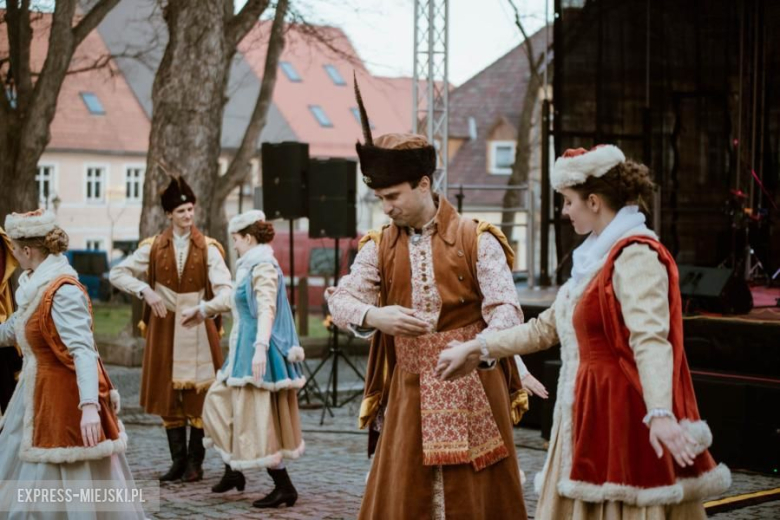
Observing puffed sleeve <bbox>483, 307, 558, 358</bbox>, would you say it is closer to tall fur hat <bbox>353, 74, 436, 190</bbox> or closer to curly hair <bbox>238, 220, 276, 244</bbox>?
tall fur hat <bbox>353, 74, 436, 190</bbox>

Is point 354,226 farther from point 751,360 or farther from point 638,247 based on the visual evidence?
point 638,247

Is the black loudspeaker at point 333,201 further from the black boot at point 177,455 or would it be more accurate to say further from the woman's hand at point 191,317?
the woman's hand at point 191,317

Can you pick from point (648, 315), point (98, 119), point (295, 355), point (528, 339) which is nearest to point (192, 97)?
point (295, 355)

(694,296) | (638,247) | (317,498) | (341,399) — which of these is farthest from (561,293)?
(341,399)

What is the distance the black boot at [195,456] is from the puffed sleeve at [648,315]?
5.18 metres

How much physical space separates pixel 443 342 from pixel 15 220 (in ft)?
7.58

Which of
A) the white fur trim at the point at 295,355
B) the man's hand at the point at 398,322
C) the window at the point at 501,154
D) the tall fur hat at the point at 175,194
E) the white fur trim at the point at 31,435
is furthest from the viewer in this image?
the window at the point at 501,154

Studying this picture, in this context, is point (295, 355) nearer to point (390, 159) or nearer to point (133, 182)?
point (390, 159)

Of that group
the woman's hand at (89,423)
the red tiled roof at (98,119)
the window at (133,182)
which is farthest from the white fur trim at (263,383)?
the window at (133,182)

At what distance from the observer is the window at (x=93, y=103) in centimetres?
5131

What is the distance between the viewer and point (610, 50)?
1481 cm

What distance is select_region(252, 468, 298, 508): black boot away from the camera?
8078 millimetres

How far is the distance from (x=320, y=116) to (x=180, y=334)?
49618mm

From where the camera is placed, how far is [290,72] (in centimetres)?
5944
